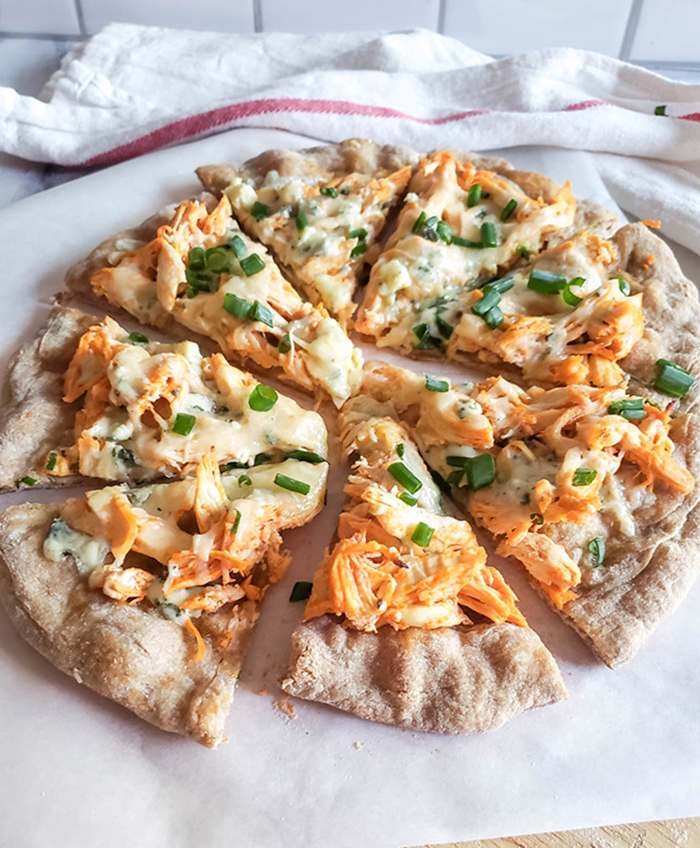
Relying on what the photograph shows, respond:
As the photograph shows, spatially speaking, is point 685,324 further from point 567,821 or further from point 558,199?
point 567,821

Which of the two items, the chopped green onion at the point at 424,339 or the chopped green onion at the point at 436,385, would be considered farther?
the chopped green onion at the point at 424,339

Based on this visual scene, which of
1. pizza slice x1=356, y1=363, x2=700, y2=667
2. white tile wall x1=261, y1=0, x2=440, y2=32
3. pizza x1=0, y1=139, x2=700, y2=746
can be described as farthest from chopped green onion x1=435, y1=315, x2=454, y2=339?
white tile wall x1=261, y1=0, x2=440, y2=32

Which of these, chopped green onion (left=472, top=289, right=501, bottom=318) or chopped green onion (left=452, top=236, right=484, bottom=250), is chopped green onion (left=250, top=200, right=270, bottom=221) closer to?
chopped green onion (left=452, top=236, right=484, bottom=250)

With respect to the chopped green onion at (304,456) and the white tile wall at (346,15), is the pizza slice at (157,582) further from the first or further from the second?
the white tile wall at (346,15)

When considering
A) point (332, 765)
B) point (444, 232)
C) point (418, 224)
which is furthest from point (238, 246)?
point (332, 765)

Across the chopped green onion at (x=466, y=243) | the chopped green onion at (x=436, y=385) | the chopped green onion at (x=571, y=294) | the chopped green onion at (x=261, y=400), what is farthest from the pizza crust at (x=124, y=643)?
the chopped green onion at (x=466, y=243)

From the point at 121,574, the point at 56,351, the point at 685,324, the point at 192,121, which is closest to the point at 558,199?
the point at 685,324

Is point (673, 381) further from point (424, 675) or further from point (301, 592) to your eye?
point (301, 592)
